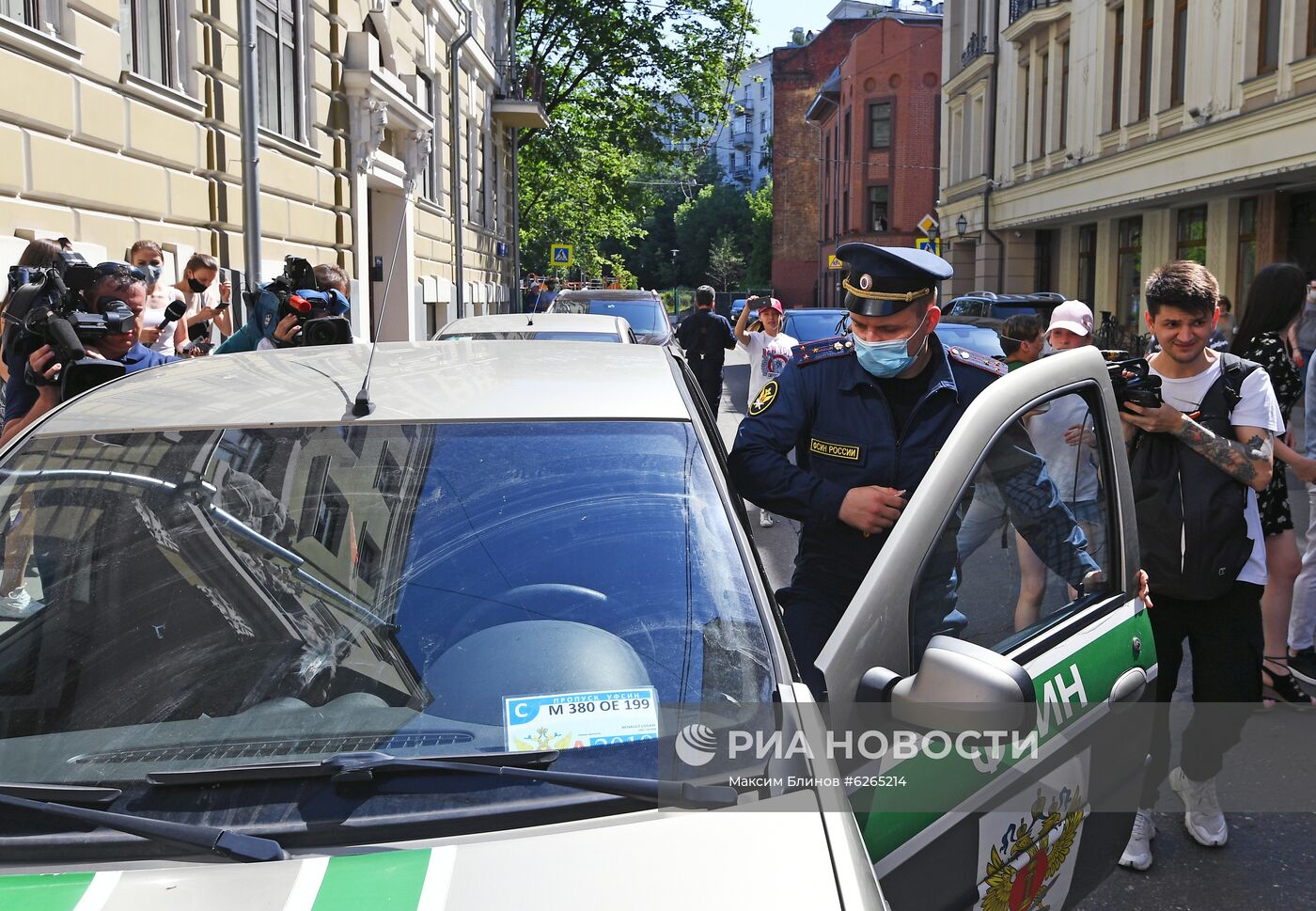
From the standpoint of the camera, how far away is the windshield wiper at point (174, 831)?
1.65 m

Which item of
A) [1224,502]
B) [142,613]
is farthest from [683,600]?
[1224,502]

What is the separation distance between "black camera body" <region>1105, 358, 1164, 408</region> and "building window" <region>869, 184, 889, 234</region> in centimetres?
5356

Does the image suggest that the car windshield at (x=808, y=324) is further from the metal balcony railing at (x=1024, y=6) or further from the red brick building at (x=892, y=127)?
the red brick building at (x=892, y=127)

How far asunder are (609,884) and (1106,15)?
92.8 ft

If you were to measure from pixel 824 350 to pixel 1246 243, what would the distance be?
20.6m

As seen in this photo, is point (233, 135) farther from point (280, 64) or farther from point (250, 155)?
point (280, 64)

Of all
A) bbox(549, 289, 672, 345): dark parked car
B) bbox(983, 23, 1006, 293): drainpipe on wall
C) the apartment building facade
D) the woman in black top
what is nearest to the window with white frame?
bbox(549, 289, 672, 345): dark parked car

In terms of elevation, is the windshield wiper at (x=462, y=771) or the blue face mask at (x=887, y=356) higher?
the blue face mask at (x=887, y=356)

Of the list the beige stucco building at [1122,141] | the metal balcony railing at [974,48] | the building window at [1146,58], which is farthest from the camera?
the metal balcony railing at [974,48]

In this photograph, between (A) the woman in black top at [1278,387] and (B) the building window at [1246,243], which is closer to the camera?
(A) the woman in black top at [1278,387]

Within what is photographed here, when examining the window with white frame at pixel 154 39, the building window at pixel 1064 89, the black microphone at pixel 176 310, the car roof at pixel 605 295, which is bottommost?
the black microphone at pixel 176 310

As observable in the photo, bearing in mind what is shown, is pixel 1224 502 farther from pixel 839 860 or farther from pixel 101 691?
pixel 101 691

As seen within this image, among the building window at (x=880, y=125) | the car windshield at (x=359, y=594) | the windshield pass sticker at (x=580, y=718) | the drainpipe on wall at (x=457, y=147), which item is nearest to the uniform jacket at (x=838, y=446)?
the car windshield at (x=359, y=594)

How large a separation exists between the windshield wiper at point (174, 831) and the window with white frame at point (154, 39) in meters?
8.93
